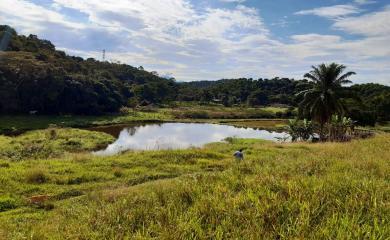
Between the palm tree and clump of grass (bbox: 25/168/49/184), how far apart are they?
99.5 feet

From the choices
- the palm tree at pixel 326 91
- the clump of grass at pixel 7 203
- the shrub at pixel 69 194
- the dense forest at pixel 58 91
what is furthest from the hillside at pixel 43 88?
the clump of grass at pixel 7 203

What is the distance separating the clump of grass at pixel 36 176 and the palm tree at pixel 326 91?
30328mm

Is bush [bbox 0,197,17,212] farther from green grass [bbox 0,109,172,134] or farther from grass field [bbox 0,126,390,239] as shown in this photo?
green grass [bbox 0,109,172,134]

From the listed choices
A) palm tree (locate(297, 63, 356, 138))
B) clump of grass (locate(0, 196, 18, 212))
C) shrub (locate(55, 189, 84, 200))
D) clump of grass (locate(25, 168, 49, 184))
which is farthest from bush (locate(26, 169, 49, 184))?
palm tree (locate(297, 63, 356, 138))

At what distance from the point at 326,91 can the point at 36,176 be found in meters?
32.0

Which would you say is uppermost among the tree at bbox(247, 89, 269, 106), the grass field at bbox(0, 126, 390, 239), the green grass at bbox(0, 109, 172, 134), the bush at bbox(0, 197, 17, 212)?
the tree at bbox(247, 89, 269, 106)

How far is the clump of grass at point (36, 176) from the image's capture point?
48.0 feet

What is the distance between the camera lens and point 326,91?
39594 millimetres

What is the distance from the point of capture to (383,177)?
7238mm

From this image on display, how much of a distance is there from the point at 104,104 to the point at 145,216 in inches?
3001

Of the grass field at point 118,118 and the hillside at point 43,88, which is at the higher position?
the hillside at point 43,88

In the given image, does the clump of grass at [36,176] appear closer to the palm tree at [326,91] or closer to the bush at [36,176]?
the bush at [36,176]

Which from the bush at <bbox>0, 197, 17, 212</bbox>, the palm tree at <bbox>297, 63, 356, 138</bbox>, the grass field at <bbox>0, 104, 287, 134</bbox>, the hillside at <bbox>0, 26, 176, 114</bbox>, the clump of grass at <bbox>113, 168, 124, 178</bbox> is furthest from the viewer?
the hillside at <bbox>0, 26, 176, 114</bbox>

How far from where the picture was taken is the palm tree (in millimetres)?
39406
